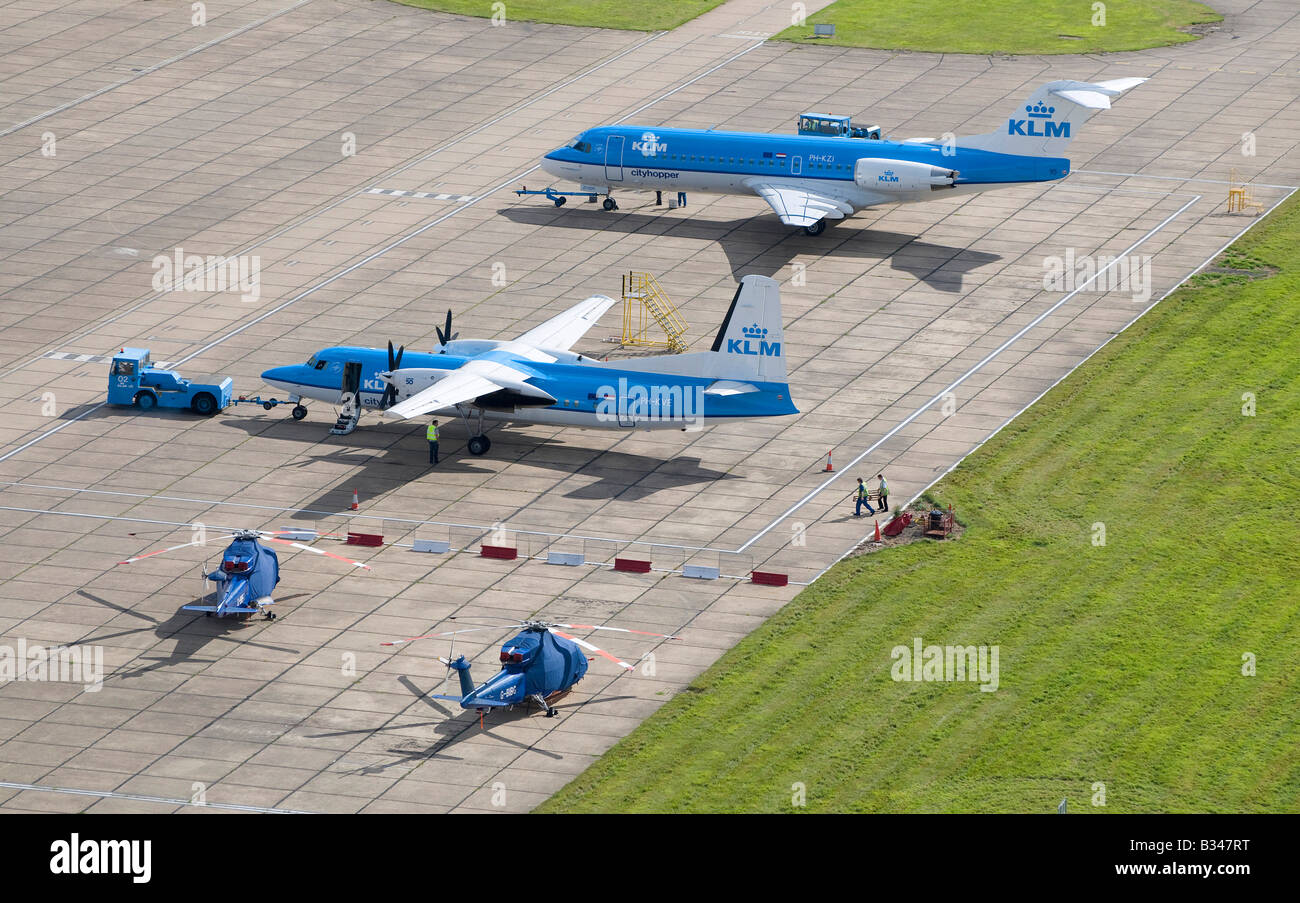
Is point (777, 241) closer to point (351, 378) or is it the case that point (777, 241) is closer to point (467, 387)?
point (467, 387)

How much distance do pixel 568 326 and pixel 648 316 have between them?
7.49 m

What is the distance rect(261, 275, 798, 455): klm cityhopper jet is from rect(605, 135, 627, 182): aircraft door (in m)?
23.5

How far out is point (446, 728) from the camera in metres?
63.2

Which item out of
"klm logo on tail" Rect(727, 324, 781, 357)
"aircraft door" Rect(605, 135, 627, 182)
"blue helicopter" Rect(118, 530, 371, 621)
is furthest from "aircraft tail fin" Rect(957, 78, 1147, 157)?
"blue helicopter" Rect(118, 530, 371, 621)

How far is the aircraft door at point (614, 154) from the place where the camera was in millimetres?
106438

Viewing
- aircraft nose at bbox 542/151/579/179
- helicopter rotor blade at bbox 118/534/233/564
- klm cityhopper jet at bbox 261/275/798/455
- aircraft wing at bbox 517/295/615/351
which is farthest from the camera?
aircraft nose at bbox 542/151/579/179

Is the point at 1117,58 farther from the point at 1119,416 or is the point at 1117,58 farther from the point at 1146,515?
the point at 1146,515

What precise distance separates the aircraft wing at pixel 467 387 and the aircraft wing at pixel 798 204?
2406 cm

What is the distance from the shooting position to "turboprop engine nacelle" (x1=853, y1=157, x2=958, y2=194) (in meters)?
102

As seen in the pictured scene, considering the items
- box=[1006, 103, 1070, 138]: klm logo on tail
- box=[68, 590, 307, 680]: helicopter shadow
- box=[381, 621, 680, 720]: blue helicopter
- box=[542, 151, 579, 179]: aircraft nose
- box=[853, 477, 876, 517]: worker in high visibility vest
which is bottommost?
box=[68, 590, 307, 680]: helicopter shadow

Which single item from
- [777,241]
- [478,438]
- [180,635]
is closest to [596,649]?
[180,635]

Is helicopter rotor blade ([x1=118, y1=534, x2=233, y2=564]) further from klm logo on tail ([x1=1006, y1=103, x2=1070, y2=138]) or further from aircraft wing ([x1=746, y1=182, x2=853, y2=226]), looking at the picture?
klm logo on tail ([x1=1006, y1=103, x2=1070, y2=138])

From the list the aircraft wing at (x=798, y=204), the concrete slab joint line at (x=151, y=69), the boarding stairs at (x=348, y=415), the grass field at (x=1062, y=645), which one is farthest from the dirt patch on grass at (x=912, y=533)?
the concrete slab joint line at (x=151, y=69)

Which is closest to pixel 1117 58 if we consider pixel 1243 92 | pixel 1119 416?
pixel 1243 92
